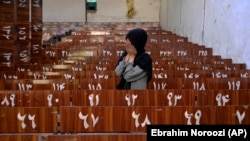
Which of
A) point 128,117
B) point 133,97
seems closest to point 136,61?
point 133,97

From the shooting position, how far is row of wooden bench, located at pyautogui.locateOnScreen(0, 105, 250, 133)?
2844 mm

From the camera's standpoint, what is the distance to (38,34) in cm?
745

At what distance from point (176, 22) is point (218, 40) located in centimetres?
584

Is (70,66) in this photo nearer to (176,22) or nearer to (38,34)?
(38,34)

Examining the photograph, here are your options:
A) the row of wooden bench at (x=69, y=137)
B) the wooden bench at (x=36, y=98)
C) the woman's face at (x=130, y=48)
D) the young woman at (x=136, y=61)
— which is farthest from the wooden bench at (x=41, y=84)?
the row of wooden bench at (x=69, y=137)

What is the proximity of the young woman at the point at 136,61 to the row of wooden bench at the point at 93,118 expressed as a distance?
0.58 metres

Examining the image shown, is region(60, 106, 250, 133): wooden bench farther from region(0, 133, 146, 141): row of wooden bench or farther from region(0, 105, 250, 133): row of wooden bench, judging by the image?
region(0, 133, 146, 141): row of wooden bench

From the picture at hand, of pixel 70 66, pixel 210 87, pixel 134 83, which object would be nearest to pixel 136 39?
pixel 134 83

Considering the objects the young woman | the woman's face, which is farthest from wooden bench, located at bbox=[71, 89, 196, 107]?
the woman's face

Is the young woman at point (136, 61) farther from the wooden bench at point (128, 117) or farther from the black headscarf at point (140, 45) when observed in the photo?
the wooden bench at point (128, 117)

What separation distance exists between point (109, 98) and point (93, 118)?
73 centimetres

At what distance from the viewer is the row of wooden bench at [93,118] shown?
2.84 m

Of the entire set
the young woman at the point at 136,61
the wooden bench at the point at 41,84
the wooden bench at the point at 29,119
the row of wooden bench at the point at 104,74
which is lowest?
the wooden bench at the point at 29,119

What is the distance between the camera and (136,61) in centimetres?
338
